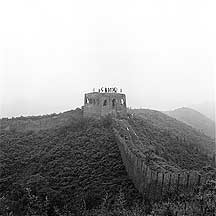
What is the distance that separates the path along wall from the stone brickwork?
23.0 ft

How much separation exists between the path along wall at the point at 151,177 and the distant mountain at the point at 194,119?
1359 inches

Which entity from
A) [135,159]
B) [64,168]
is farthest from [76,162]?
[135,159]

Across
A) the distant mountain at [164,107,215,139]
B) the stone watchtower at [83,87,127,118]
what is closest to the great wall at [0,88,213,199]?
the stone watchtower at [83,87,127,118]

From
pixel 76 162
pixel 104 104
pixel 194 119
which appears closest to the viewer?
pixel 76 162

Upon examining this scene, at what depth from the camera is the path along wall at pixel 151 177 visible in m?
13.4

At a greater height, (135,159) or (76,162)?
(135,159)

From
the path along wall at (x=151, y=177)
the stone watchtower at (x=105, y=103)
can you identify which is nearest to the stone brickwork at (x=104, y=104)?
the stone watchtower at (x=105, y=103)

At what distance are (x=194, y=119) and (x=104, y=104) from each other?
1472 inches

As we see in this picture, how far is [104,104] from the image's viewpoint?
95.7 ft

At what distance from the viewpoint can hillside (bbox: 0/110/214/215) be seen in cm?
1809

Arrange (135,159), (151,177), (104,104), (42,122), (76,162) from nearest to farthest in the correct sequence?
(151,177), (135,159), (76,162), (104,104), (42,122)

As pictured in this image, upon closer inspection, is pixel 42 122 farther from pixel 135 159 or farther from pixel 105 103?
pixel 135 159

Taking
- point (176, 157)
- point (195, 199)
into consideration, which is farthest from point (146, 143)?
point (195, 199)

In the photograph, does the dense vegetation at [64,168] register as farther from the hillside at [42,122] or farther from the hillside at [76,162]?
the hillside at [42,122]
